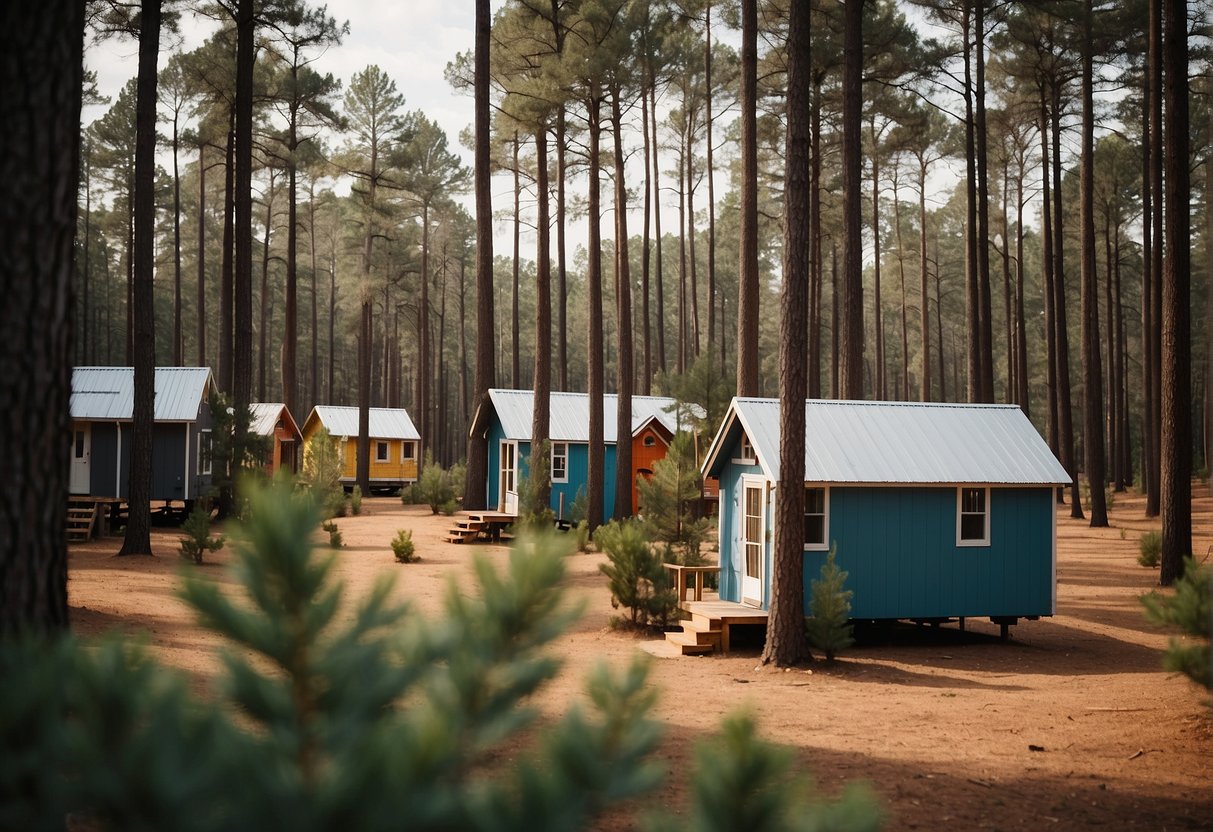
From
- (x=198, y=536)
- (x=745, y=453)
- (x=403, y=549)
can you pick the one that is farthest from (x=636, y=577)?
(x=198, y=536)

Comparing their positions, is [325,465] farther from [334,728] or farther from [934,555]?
[334,728]

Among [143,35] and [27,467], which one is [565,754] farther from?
[143,35]

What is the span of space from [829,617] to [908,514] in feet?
8.79

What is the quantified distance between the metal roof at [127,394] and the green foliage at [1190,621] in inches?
916

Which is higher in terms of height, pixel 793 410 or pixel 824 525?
pixel 793 410

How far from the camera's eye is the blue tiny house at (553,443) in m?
28.2

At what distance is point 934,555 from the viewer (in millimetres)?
13609

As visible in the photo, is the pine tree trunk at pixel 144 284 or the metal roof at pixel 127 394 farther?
the metal roof at pixel 127 394

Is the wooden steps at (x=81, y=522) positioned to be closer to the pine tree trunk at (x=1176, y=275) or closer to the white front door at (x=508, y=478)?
the white front door at (x=508, y=478)

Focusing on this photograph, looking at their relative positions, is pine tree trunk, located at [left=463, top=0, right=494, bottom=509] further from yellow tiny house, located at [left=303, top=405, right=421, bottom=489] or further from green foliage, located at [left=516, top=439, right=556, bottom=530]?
yellow tiny house, located at [left=303, top=405, right=421, bottom=489]

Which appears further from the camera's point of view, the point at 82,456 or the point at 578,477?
the point at 578,477

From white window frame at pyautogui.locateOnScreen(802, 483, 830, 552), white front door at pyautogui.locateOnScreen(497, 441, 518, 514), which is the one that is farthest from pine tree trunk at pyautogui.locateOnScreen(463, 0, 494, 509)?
white window frame at pyautogui.locateOnScreen(802, 483, 830, 552)

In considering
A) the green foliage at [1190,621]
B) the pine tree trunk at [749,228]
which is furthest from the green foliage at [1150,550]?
the green foliage at [1190,621]

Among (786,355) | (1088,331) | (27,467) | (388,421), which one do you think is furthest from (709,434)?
(388,421)
